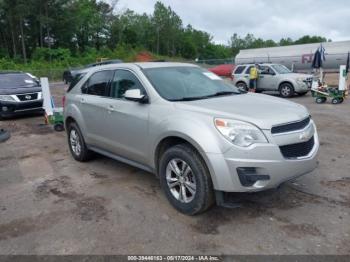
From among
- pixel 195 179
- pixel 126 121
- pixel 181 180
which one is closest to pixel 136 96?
pixel 126 121

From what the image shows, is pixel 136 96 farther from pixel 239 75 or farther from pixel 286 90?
pixel 239 75

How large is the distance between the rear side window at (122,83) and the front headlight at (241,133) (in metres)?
1.50

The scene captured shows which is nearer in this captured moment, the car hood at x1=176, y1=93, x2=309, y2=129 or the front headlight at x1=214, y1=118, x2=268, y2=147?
the front headlight at x1=214, y1=118, x2=268, y2=147

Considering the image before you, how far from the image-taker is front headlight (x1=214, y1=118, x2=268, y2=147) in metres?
3.69

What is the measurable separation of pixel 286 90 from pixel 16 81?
447 inches

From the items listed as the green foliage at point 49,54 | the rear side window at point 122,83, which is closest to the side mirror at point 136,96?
the rear side window at point 122,83

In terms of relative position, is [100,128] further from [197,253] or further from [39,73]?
[39,73]

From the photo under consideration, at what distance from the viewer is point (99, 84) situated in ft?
18.7

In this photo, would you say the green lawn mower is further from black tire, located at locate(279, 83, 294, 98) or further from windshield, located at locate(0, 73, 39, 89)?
windshield, located at locate(0, 73, 39, 89)

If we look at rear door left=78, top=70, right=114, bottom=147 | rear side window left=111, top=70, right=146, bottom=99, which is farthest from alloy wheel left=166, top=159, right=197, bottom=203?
rear door left=78, top=70, right=114, bottom=147

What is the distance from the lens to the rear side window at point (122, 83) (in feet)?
16.1

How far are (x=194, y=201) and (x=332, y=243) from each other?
55.9 inches

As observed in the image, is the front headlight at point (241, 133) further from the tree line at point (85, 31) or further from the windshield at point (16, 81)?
the tree line at point (85, 31)

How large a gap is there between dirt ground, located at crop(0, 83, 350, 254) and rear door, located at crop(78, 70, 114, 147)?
2.04 feet
